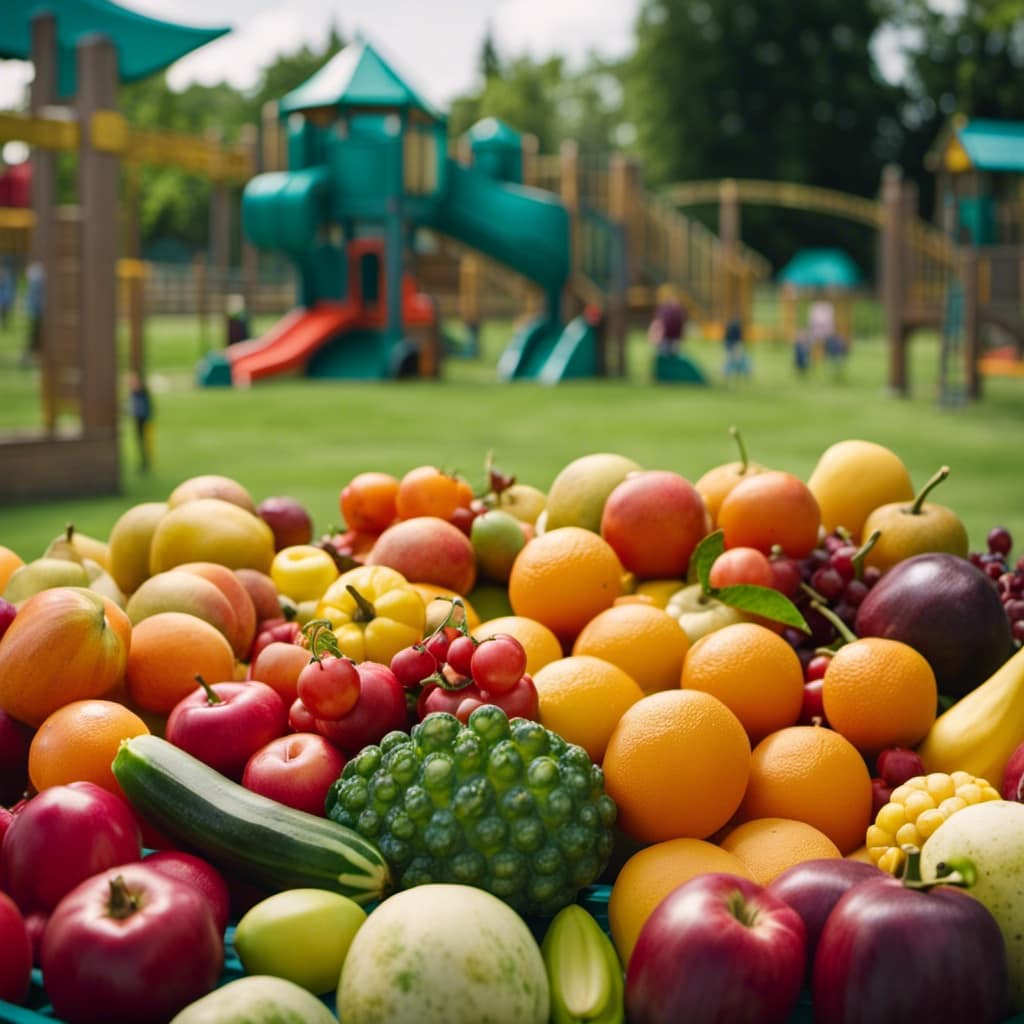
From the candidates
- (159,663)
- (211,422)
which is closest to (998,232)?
(211,422)

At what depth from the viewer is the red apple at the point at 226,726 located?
240 cm

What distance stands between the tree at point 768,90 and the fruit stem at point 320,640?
170 ft

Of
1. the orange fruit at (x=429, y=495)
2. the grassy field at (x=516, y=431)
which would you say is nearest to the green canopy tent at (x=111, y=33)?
the grassy field at (x=516, y=431)

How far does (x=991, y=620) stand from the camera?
2.88 metres

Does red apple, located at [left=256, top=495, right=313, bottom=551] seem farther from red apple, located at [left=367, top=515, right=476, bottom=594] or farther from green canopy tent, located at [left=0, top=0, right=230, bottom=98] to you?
green canopy tent, located at [left=0, top=0, right=230, bottom=98]

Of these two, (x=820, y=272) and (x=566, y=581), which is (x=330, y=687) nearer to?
(x=566, y=581)

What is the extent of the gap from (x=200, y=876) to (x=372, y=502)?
1.63 meters

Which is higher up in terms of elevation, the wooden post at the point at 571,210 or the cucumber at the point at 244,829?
the wooden post at the point at 571,210

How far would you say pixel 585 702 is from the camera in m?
2.49

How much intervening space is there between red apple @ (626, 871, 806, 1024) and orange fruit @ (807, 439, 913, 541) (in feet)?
6.10

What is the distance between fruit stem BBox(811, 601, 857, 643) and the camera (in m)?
2.88

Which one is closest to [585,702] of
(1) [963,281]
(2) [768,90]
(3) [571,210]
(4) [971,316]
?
(4) [971,316]

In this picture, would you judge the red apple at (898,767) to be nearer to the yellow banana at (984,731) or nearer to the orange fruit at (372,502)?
the yellow banana at (984,731)

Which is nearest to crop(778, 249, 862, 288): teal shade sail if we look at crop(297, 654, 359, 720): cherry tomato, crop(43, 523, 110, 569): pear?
crop(43, 523, 110, 569): pear
